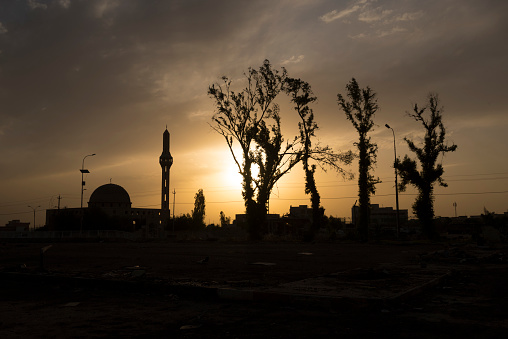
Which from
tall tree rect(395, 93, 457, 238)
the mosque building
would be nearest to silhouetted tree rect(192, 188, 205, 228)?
the mosque building

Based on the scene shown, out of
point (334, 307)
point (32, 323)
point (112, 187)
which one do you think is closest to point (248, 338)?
point (334, 307)

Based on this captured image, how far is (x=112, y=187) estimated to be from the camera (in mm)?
113438

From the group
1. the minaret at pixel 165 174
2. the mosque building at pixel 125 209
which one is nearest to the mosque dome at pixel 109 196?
the mosque building at pixel 125 209

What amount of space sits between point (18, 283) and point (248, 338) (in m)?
7.39

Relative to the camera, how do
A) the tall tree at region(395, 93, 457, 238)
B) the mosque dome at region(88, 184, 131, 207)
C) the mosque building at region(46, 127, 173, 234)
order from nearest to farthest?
the tall tree at region(395, 93, 457, 238) < the mosque building at region(46, 127, 173, 234) < the mosque dome at region(88, 184, 131, 207)

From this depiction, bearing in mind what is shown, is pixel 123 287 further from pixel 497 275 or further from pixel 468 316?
pixel 497 275

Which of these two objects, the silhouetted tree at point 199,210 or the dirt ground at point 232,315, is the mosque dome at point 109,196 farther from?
the dirt ground at point 232,315

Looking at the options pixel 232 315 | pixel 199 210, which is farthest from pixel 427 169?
pixel 199 210

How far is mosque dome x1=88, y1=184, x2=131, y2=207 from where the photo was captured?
11031cm

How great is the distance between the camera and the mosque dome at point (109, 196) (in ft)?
362

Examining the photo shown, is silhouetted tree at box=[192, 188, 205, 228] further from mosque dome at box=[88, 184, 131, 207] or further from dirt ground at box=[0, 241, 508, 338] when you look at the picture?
dirt ground at box=[0, 241, 508, 338]

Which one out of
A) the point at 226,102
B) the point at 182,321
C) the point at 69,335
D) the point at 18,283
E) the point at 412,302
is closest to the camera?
the point at 69,335

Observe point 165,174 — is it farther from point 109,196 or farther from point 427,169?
point 427,169

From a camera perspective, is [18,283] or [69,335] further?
[18,283]
